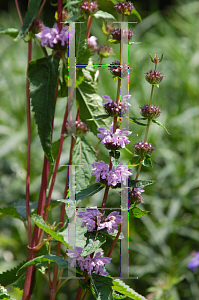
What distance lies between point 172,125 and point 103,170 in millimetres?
1076

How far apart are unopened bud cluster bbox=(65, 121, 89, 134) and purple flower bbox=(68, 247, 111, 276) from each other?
16 cm

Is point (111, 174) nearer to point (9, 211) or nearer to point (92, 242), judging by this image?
point (92, 242)

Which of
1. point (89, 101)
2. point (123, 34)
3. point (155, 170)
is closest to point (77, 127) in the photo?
point (89, 101)

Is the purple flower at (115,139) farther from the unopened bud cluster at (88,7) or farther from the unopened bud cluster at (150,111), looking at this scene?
the unopened bud cluster at (88,7)

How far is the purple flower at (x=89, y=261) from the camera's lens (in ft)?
1.08

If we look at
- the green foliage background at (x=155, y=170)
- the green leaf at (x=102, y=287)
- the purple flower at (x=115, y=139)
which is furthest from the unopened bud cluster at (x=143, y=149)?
the green foliage background at (x=155, y=170)

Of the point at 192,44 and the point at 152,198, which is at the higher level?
the point at 192,44

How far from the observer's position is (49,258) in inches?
14.0

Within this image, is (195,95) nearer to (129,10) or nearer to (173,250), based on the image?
(173,250)

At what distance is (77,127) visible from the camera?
17.1 inches

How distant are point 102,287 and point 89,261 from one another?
1.1 inches

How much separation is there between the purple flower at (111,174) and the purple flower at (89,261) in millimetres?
76

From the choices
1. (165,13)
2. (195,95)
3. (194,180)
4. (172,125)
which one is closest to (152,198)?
(194,180)

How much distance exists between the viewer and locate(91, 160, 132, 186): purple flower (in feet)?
1.07
